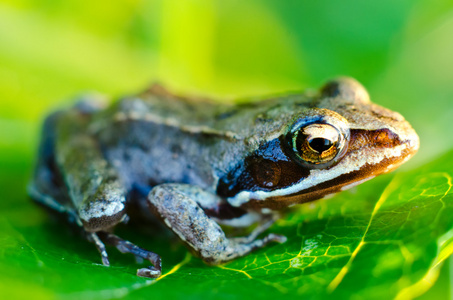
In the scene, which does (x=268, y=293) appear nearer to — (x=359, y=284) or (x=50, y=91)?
(x=359, y=284)

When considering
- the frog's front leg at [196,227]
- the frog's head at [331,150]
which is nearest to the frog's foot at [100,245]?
the frog's front leg at [196,227]

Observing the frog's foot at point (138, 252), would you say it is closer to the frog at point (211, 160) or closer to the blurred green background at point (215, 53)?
the frog at point (211, 160)

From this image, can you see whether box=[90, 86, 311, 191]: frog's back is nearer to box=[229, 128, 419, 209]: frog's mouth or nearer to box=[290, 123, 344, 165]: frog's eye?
box=[290, 123, 344, 165]: frog's eye

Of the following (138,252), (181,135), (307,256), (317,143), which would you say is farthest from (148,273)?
(317,143)

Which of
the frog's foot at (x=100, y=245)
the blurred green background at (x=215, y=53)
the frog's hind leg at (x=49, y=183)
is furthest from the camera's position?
the blurred green background at (x=215, y=53)

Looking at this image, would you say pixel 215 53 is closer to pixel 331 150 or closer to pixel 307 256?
pixel 331 150
